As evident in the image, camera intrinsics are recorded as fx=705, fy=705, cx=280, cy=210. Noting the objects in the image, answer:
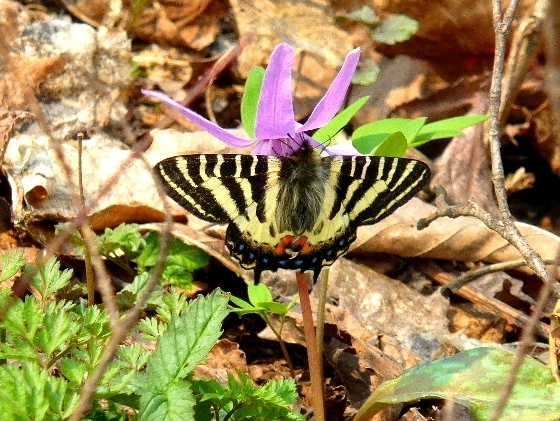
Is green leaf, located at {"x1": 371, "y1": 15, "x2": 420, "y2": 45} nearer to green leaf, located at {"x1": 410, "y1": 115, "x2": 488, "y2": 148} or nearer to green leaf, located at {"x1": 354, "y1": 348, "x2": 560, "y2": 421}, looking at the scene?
green leaf, located at {"x1": 410, "y1": 115, "x2": 488, "y2": 148}

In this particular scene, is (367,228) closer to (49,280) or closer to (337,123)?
(337,123)

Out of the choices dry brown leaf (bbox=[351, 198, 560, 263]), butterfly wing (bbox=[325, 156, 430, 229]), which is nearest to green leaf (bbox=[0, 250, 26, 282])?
butterfly wing (bbox=[325, 156, 430, 229])

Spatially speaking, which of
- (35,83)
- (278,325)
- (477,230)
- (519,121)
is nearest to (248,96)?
(278,325)

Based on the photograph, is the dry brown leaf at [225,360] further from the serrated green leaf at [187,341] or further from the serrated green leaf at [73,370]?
the serrated green leaf at [73,370]

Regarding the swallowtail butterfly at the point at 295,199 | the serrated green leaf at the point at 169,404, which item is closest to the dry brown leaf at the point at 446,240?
the swallowtail butterfly at the point at 295,199

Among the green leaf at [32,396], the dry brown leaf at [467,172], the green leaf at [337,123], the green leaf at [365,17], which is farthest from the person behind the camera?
the green leaf at [365,17]

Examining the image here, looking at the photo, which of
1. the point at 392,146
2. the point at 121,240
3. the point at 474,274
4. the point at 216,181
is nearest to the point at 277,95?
the point at 216,181
